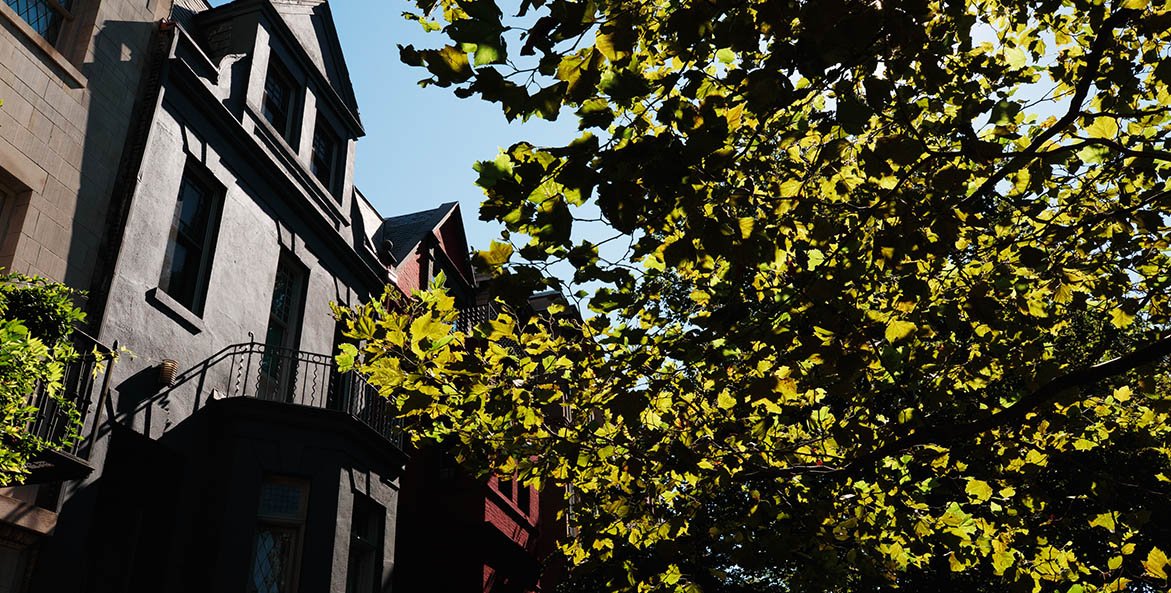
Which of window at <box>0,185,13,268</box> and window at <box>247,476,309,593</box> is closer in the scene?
window at <box>0,185,13,268</box>

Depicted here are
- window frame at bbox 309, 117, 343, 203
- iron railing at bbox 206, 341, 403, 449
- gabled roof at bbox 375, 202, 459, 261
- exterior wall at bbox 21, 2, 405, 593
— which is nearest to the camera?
Result: exterior wall at bbox 21, 2, 405, 593

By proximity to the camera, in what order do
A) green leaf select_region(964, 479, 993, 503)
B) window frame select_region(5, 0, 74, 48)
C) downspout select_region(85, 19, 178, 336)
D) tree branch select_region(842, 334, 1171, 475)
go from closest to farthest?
tree branch select_region(842, 334, 1171, 475) < green leaf select_region(964, 479, 993, 503) < downspout select_region(85, 19, 178, 336) < window frame select_region(5, 0, 74, 48)

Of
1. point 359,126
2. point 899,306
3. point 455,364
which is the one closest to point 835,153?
point 899,306

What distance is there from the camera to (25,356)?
5.73m

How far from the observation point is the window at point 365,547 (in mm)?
12516

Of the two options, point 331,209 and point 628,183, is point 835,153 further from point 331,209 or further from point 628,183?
point 331,209

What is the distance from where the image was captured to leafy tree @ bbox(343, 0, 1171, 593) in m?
4.11

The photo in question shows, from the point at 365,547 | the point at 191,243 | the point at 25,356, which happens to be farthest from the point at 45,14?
the point at 365,547

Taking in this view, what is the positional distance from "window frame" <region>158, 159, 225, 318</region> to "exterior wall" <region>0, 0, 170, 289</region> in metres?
1.11

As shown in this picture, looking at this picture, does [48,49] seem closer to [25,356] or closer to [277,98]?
[277,98]

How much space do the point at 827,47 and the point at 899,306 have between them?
248cm

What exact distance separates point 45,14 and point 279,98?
4522 millimetres

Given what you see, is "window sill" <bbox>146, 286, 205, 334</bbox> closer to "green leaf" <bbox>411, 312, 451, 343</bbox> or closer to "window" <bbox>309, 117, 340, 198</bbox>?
"window" <bbox>309, 117, 340, 198</bbox>

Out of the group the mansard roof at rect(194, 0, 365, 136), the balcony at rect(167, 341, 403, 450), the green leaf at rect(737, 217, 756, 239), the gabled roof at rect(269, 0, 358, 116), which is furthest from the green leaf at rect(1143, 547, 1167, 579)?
the gabled roof at rect(269, 0, 358, 116)
